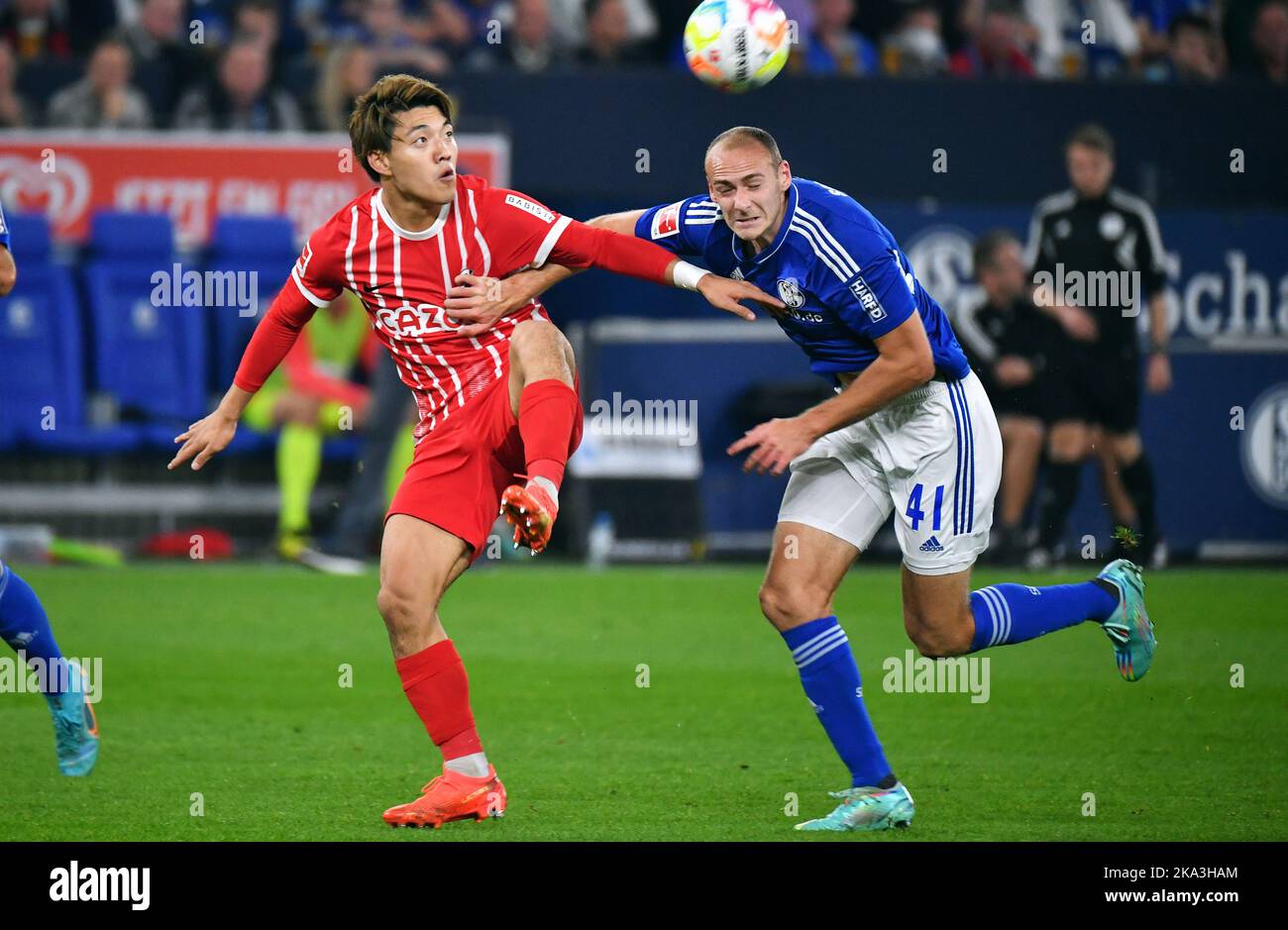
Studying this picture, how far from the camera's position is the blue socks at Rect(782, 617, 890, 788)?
5.86m

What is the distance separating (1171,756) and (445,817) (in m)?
2.78

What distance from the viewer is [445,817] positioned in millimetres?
5723

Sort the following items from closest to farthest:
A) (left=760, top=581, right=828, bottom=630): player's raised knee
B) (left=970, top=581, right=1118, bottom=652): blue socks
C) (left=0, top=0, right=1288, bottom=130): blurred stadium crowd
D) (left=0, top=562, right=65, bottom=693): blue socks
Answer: (left=760, top=581, right=828, bottom=630): player's raised knee
(left=970, top=581, right=1118, bottom=652): blue socks
(left=0, top=562, right=65, bottom=693): blue socks
(left=0, top=0, right=1288, bottom=130): blurred stadium crowd

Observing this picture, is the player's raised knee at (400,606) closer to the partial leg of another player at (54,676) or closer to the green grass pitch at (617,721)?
the green grass pitch at (617,721)

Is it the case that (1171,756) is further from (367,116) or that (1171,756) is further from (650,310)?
(650,310)

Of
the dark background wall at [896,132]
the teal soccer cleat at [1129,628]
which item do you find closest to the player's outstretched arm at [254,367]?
the teal soccer cleat at [1129,628]

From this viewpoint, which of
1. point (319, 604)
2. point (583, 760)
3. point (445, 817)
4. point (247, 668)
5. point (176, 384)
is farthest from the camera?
point (176, 384)

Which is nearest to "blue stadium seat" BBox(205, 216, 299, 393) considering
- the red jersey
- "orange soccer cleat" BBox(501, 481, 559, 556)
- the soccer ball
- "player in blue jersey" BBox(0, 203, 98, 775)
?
"player in blue jersey" BBox(0, 203, 98, 775)

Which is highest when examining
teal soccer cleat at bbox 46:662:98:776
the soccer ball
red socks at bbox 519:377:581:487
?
the soccer ball

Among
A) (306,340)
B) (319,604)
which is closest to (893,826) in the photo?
(319,604)

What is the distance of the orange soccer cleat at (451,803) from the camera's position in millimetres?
5703

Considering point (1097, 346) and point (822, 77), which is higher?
point (822, 77)

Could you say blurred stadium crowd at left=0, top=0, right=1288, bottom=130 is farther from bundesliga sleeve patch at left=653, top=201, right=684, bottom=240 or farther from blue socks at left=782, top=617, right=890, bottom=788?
blue socks at left=782, top=617, right=890, bottom=788

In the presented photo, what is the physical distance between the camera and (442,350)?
6.08m
